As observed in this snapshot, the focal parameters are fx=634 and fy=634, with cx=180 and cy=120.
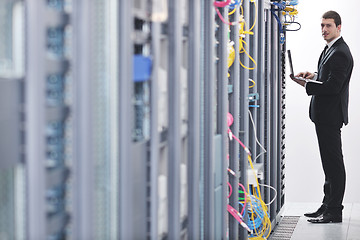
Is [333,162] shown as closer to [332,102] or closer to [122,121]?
[332,102]

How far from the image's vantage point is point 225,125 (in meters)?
2.67

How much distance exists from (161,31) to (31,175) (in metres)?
0.83

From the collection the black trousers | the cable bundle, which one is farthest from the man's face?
the cable bundle

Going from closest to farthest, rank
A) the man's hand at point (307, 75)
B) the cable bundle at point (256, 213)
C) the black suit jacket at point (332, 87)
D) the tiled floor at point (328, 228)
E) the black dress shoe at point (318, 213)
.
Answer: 1. the cable bundle at point (256, 213)
2. the tiled floor at point (328, 228)
3. the black suit jacket at point (332, 87)
4. the man's hand at point (307, 75)
5. the black dress shoe at point (318, 213)

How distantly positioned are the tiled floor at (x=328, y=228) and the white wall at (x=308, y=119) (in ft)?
1.12

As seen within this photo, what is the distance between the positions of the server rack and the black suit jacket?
2.09 metres

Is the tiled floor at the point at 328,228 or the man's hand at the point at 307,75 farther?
the man's hand at the point at 307,75

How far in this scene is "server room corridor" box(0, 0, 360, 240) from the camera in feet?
3.87

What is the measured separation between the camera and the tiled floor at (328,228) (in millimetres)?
4273

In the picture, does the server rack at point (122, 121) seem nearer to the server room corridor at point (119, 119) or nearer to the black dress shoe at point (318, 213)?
the server room corridor at point (119, 119)

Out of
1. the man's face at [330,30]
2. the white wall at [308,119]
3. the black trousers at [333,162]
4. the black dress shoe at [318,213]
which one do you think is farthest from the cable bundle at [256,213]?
the white wall at [308,119]

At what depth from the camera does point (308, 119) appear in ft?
18.8

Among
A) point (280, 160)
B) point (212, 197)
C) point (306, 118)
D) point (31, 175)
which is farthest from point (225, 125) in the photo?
point (306, 118)

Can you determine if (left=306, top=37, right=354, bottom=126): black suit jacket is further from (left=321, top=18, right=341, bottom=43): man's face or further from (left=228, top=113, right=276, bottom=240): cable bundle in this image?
A: (left=228, top=113, right=276, bottom=240): cable bundle
